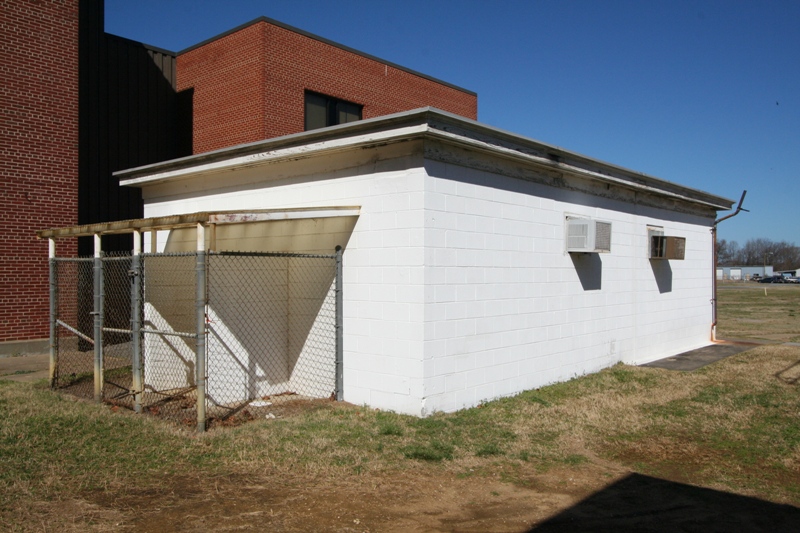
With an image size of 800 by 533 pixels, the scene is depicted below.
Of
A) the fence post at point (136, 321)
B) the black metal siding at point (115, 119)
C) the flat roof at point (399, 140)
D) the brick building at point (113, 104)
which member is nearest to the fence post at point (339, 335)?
the flat roof at point (399, 140)

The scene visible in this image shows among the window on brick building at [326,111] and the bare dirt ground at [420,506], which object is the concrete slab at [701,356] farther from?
the window on brick building at [326,111]

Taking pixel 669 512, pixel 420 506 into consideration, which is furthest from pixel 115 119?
pixel 669 512

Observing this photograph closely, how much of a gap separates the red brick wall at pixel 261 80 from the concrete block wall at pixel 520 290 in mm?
9099

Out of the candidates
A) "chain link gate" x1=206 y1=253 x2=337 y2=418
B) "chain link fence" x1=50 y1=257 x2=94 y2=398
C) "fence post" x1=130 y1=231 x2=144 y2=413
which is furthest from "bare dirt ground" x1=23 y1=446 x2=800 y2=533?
"chain link fence" x1=50 y1=257 x2=94 y2=398

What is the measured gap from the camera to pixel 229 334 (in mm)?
8414

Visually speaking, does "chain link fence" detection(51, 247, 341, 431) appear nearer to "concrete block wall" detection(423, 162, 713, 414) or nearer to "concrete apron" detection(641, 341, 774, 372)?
"concrete block wall" detection(423, 162, 713, 414)

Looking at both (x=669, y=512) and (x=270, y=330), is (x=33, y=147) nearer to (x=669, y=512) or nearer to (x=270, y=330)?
(x=270, y=330)

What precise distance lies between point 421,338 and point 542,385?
2.84 m

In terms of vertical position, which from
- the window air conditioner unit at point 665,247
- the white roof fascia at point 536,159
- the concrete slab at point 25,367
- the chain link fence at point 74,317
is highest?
the white roof fascia at point 536,159

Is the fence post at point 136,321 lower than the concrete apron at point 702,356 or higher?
higher

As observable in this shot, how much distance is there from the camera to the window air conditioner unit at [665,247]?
12.8 metres

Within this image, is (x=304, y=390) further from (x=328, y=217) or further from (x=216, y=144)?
(x=216, y=144)

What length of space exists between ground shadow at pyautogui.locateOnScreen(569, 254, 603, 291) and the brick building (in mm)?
8979

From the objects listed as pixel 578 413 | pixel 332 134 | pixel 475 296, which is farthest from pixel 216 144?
pixel 578 413
